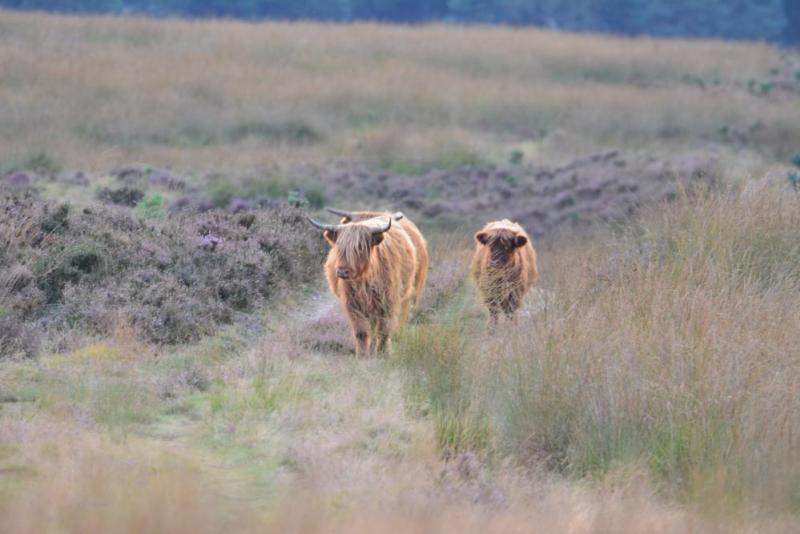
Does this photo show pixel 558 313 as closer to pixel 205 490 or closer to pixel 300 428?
pixel 300 428

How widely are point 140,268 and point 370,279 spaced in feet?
8.61

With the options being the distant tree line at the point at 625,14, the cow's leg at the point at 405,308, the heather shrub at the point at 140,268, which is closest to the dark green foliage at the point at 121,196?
the heather shrub at the point at 140,268

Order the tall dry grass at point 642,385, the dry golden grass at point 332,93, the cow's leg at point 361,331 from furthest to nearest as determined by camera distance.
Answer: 1. the dry golden grass at point 332,93
2. the cow's leg at point 361,331
3. the tall dry grass at point 642,385

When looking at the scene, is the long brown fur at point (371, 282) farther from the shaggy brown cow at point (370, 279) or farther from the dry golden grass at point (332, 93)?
the dry golden grass at point (332, 93)

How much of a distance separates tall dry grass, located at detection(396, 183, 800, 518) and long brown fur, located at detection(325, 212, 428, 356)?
2.72ft

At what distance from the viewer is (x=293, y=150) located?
86.5 feet

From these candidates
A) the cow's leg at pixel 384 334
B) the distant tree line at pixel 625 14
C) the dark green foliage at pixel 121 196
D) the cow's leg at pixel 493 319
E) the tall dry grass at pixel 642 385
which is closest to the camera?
the tall dry grass at pixel 642 385

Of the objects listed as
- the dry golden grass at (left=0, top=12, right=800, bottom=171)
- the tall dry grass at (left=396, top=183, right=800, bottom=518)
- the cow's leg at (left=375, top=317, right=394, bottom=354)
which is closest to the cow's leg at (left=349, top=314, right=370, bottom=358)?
the cow's leg at (left=375, top=317, right=394, bottom=354)

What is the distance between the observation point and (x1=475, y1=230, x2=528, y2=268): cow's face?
11.7 meters

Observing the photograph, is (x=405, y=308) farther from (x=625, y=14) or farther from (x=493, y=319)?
(x=625, y=14)

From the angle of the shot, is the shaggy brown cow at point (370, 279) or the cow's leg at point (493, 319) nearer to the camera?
the cow's leg at point (493, 319)

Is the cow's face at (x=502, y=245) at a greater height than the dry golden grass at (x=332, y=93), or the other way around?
the dry golden grass at (x=332, y=93)

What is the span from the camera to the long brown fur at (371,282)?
10.1 meters

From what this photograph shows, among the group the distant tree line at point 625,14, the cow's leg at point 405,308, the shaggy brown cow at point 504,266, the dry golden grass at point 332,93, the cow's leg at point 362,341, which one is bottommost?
the cow's leg at point 362,341
